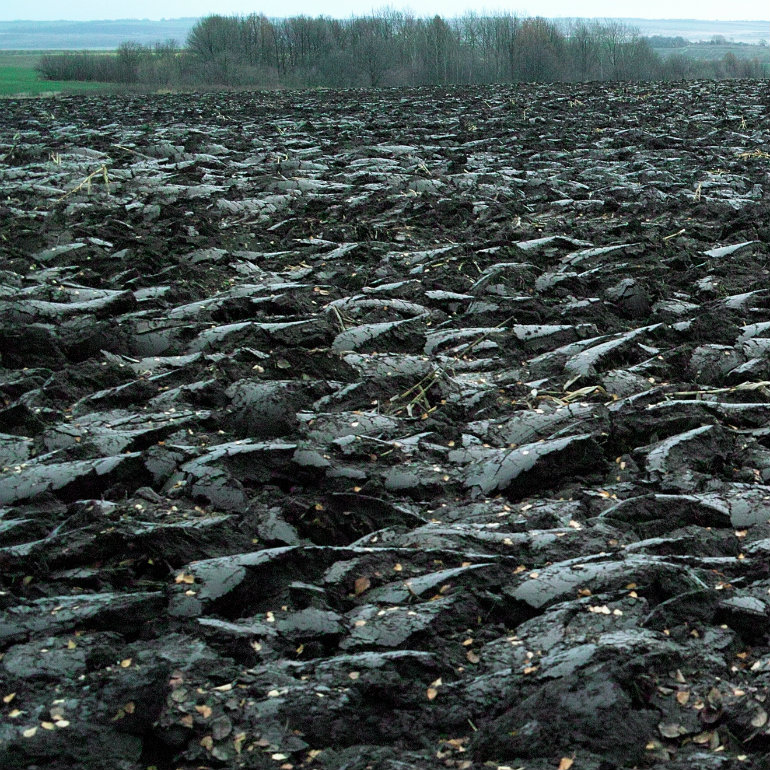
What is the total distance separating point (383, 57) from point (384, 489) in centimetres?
2914

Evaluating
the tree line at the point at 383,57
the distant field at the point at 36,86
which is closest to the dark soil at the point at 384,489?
the distant field at the point at 36,86

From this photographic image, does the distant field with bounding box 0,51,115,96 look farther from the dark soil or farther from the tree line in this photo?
the dark soil

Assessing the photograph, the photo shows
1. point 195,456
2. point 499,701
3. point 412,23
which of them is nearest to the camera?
point 499,701

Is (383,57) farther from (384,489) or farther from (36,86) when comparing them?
(384,489)

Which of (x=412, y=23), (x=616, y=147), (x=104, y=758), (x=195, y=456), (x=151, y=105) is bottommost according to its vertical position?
(x=104, y=758)

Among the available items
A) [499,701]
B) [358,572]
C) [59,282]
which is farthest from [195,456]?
[59,282]

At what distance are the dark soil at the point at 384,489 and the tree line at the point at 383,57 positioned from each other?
23.1 metres

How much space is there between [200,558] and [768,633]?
144cm

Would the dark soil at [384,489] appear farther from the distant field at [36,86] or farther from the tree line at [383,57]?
the tree line at [383,57]

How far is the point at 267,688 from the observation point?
6.09 ft

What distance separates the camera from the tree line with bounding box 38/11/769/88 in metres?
27.8

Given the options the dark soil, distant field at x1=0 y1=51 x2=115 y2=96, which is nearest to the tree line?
distant field at x1=0 y1=51 x2=115 y2=96

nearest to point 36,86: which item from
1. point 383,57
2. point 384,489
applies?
point 383,57

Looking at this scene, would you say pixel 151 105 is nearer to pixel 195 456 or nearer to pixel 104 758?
pixel 195 456
